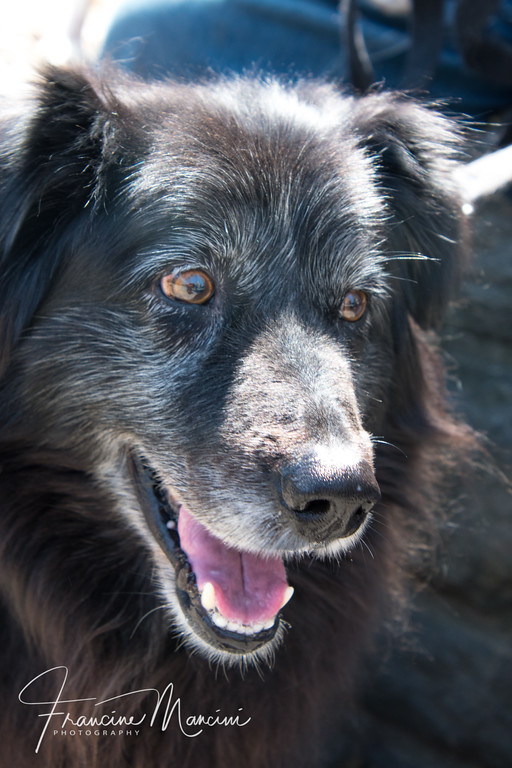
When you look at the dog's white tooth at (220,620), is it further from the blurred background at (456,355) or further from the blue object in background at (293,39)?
the blue object in background at (293,39)

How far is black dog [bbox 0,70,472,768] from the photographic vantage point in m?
1.73

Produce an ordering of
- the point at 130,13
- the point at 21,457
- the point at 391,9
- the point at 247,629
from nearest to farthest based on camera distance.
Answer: the point at 247,629
the point at 21,457
the point at 391,9
the point at 130,13

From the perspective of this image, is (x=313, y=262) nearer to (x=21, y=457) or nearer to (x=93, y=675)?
(x=21, y=457)

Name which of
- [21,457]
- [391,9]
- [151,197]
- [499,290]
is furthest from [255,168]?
[391,9]

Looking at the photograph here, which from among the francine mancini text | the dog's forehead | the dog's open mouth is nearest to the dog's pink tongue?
the dog's open mouth

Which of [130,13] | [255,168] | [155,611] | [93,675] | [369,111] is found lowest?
[93,675]

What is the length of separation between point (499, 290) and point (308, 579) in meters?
1.71

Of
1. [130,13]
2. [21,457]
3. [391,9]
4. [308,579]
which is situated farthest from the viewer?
[130,13]

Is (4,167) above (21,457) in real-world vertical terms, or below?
above

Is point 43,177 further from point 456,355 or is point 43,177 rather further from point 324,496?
point 456,355

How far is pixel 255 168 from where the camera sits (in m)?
1.86

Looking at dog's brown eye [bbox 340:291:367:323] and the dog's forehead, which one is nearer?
the dog's forehead

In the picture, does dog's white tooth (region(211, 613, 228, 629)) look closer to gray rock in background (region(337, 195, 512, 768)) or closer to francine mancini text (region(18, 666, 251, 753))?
francine mancini text (region(18, 666, 251, 753))

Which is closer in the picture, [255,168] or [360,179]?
[255,168]
